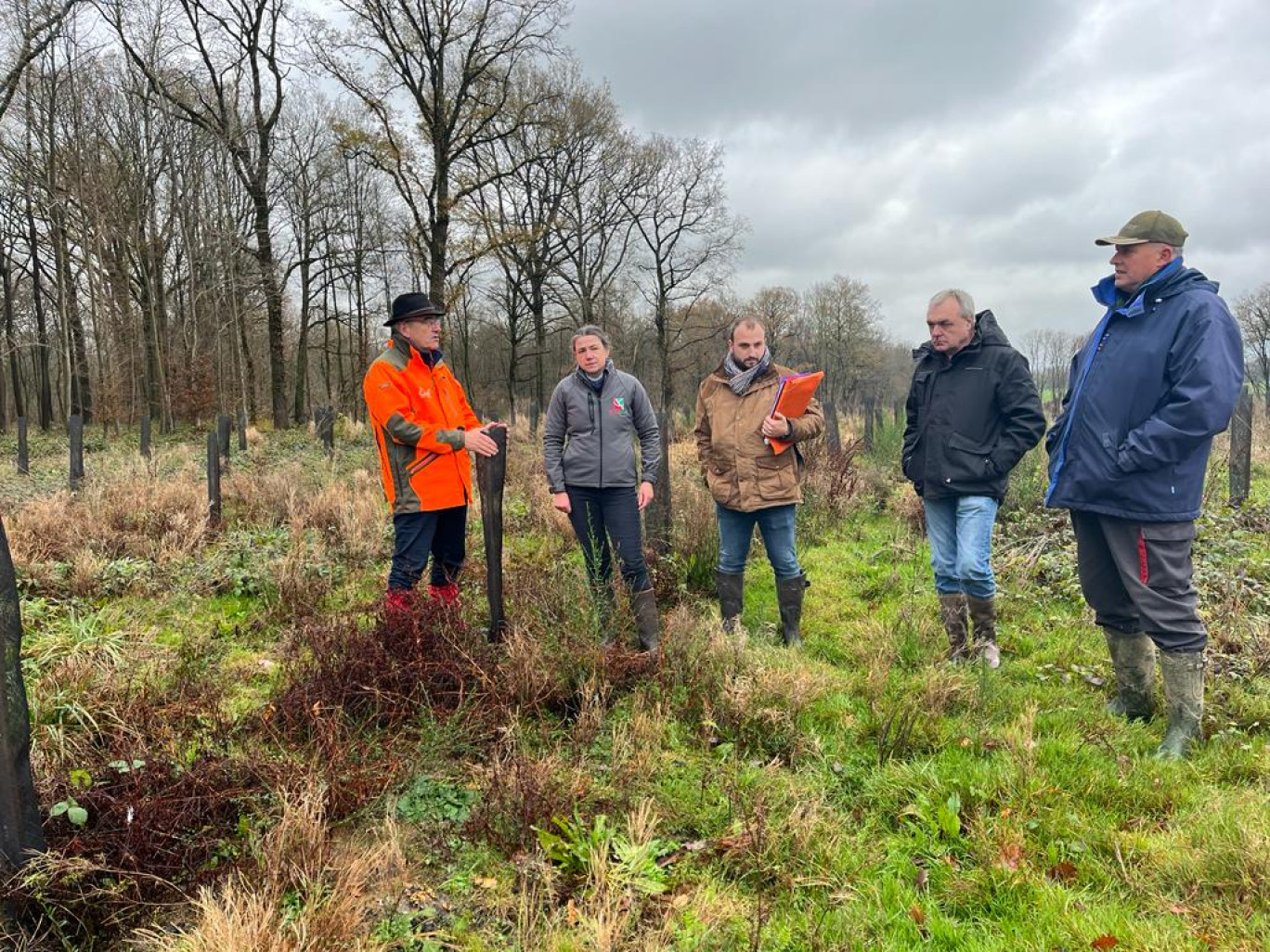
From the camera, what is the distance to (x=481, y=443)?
366 cm

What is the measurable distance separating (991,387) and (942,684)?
1.66 meters

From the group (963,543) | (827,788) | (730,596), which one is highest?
(963,543)

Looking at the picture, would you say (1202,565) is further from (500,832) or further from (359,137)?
(359,137)

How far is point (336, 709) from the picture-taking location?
9.28 ft

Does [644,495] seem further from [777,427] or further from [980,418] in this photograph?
[980,418]

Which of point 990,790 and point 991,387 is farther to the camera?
point 991,387

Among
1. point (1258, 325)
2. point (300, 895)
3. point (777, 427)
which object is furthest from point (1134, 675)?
point (1258, 325)

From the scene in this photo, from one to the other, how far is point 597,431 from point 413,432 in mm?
1070

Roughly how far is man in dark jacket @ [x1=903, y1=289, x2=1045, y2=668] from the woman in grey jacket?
1686mm

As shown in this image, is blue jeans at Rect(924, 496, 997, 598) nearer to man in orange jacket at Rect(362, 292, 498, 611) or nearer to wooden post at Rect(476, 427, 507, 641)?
wooden post at Rect(476, 427, 507, 641)

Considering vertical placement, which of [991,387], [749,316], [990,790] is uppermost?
[749,316]

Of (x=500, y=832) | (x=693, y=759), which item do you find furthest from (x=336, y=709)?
(x=693, y=759)

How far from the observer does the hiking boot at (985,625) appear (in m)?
3.94

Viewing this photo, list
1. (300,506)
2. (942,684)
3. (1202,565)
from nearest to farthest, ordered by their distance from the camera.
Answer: (942,684), (1202,565), (300,506)
